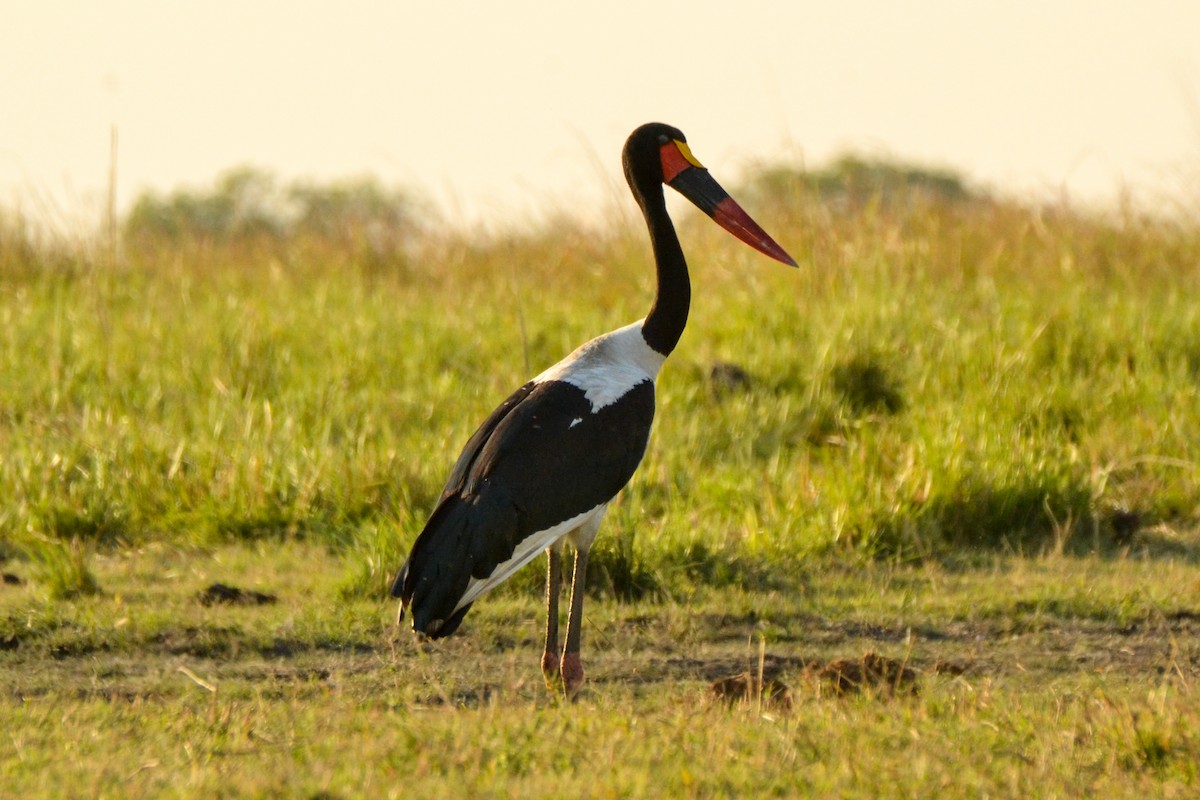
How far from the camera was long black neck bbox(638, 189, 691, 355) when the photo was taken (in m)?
4.08

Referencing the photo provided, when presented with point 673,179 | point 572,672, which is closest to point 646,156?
point 673,179

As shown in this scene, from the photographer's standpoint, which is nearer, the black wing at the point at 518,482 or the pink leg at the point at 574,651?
the black wing at the point at 518,482

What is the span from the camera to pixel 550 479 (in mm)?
3635

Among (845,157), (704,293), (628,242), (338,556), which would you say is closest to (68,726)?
(338,556)

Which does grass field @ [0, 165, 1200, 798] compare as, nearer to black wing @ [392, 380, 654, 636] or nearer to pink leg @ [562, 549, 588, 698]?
pink leg @ [562, 549, 588, 698]

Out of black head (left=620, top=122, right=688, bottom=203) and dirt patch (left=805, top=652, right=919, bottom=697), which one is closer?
dirt patch (left=805, top=652, right=919, bottom=697)

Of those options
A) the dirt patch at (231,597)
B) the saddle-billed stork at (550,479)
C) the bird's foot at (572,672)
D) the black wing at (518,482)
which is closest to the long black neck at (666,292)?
the saddle-billed stork at (550,479)

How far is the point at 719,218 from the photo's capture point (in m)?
4.37

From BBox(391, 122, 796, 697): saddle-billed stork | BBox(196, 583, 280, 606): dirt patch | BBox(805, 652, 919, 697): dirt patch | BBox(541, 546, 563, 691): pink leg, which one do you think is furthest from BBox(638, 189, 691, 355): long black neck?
BBox(196, 583, 280, 606): dirt patch

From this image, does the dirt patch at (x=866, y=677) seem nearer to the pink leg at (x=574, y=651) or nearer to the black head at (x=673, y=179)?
the pink leg at (x=574, y=651)

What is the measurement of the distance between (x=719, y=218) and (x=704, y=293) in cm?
291

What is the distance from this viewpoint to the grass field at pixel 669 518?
2.89 metres

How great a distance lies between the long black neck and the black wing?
0.64ft

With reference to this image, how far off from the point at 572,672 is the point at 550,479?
1.34 ft
